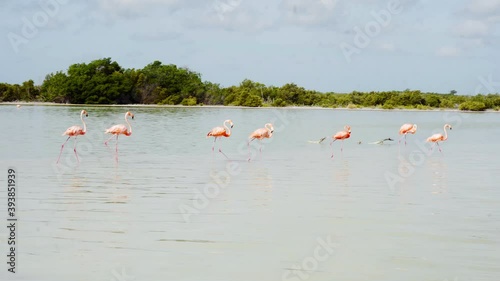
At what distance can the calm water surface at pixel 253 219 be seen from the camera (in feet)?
18.6

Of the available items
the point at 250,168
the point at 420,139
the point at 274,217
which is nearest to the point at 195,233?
the point at 274,217

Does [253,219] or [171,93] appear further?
[171,93]

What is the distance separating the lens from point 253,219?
7.65m

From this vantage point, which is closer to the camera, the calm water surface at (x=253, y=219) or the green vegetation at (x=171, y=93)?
the calm water surface at (x=253, y=219)

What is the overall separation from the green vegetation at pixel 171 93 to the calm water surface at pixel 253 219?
55716 millimetres

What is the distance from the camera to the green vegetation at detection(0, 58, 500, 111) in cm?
6881

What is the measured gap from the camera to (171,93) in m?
74.0

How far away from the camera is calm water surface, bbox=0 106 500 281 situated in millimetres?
5660

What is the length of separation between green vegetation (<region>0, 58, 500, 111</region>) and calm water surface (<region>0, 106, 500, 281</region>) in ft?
183

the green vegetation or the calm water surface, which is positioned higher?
the green vegetation

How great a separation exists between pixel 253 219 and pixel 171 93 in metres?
67.3

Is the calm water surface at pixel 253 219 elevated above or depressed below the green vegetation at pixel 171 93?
below

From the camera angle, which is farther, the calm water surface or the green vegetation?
the green vegetation

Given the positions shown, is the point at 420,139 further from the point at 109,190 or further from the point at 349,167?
the point at 109,190
